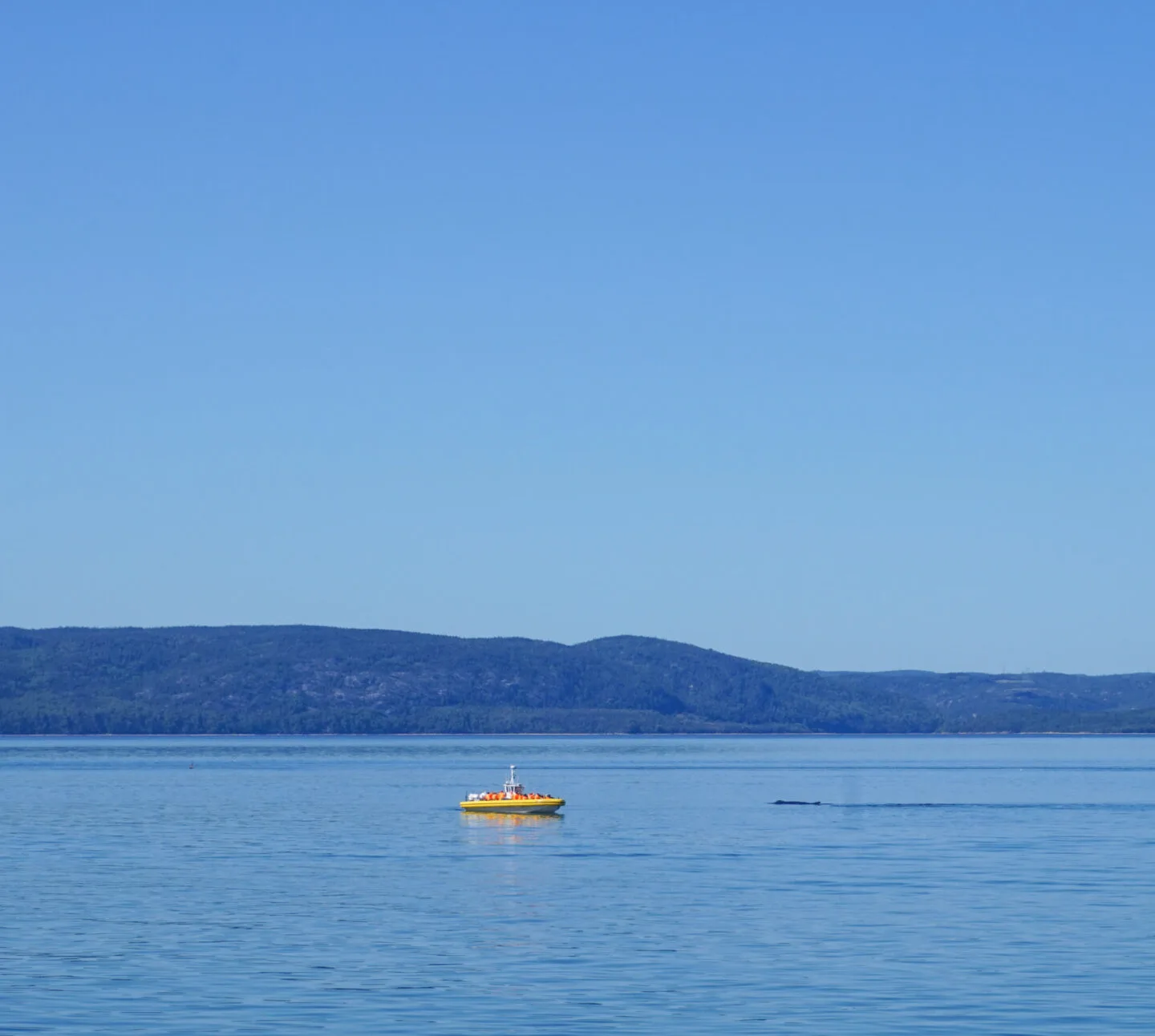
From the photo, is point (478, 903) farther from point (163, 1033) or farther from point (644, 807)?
point (644, 807)

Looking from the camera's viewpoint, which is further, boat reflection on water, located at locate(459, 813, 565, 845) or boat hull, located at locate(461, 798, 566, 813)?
boat hull, located at locate(461, 798, 566, 813)

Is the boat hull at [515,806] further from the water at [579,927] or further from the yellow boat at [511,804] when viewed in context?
the water at [579,927]

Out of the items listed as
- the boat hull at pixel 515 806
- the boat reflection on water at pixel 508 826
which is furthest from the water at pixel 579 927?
the boat hull at pixel 515 806

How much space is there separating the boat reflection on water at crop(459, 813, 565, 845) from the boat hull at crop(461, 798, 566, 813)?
351 millimetres

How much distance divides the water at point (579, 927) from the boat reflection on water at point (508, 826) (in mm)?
612

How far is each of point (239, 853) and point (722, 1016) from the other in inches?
2088

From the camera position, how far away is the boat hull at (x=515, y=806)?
134 meters

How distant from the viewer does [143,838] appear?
108 metres

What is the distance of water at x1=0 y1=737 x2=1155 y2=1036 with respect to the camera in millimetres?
48406

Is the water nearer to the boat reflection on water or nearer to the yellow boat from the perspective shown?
the boat reflection on water

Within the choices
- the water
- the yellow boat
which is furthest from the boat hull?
the water

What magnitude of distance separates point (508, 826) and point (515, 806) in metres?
10.1

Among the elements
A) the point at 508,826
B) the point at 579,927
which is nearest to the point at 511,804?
the point at 508,826

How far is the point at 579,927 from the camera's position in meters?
65.2
